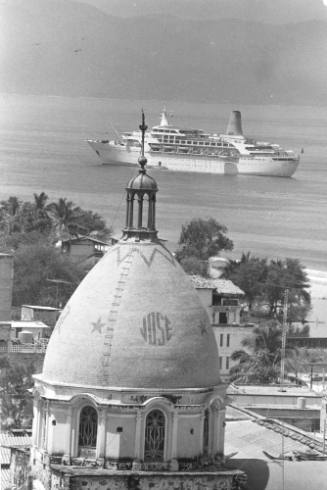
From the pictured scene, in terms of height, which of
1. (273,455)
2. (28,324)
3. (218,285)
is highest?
(218,285)

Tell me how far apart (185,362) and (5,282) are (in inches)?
1851

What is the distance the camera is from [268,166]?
199m

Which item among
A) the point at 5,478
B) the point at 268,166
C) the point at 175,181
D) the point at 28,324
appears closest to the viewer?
the point at 5,478

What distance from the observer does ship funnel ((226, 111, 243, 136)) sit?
585ft

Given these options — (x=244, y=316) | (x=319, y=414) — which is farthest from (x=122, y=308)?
(x=244, y=316)

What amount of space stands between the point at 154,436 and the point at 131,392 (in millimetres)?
982

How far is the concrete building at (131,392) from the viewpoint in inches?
1740

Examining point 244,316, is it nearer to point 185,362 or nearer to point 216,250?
point 216,250

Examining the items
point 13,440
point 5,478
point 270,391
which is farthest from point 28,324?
point 5,478

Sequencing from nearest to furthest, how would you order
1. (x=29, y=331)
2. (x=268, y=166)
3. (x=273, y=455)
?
(x=273, y=455)
(x=29, y=331)
(x=268, y=166)

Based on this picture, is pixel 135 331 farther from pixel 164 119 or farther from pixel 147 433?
pixel 164 119

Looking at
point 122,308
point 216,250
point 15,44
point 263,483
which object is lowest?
point 263,483

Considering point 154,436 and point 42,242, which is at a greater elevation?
point 42,242

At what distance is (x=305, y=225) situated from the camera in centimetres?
15450
